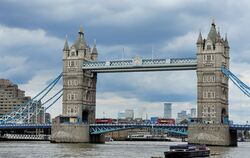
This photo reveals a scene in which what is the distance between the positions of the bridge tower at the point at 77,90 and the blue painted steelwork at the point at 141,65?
9.78 ft

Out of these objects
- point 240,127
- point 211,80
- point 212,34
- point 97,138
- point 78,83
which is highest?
point 212,34

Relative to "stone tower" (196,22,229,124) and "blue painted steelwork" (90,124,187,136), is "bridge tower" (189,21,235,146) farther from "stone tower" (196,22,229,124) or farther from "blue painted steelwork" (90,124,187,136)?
"blue painted steelwork" (90,124,187,136)

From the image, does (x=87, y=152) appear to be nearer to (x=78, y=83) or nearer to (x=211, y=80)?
(x=211, y=80)

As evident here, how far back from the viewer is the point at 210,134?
446ft

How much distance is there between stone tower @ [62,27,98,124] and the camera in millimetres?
158000

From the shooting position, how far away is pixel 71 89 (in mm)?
159750

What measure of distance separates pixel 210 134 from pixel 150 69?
2402cm

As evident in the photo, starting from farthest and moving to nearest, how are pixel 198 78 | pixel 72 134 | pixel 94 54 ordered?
pixel 94 54
pixel 72 134
pixel 198 78

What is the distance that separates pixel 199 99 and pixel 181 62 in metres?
9.63

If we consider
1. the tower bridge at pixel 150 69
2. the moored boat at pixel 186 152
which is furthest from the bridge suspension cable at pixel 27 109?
the moored boat at pixel 186 152

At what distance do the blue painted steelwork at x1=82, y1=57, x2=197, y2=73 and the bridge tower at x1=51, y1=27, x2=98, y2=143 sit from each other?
2981 millimetres

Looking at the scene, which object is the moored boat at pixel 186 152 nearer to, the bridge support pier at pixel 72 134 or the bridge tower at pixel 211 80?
the bridge tower at pixel 211 80

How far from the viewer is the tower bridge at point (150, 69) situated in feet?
455

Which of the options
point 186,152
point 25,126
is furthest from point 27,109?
point 186,152
